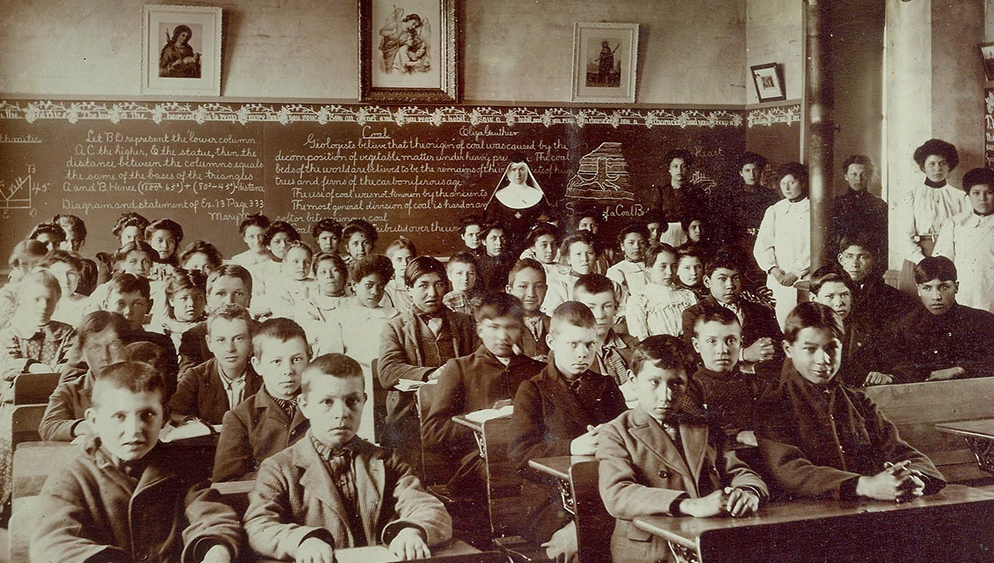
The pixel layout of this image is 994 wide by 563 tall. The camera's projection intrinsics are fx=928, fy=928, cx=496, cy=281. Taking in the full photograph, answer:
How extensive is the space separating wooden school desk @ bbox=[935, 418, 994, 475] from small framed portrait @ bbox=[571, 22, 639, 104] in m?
1.92

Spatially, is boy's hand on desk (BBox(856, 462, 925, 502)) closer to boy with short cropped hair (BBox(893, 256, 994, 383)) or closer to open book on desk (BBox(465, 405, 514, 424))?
→ boy with short cropped hair (BBox(893, 256, 994, 383))

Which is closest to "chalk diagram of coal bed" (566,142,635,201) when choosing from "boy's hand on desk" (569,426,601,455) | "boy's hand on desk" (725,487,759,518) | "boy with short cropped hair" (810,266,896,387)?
"boy with short cropped hair" (810,266,896,387)

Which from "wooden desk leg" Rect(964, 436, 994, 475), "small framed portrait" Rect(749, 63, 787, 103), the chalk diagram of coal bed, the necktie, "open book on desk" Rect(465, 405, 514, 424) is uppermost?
"small framed portrait" Rect(749, 63, 787, 103)

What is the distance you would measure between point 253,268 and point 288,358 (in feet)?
1.62

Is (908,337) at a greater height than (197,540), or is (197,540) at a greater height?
(908,337)

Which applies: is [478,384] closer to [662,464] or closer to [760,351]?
[662,464]

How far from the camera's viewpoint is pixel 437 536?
316cm

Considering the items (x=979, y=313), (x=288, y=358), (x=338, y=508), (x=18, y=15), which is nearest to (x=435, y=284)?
(x=288, y=358)

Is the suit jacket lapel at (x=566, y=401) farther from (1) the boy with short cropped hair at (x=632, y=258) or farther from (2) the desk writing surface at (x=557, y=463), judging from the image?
(1) the boy with short cropped hair at (x=632, y=258)

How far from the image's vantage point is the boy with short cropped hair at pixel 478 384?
138 inches

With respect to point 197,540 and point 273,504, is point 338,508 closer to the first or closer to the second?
point 273,504

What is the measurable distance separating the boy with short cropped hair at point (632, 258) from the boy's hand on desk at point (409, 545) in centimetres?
141

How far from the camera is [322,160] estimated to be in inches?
148

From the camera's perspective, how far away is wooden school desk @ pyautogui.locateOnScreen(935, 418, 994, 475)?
12.5 feet
